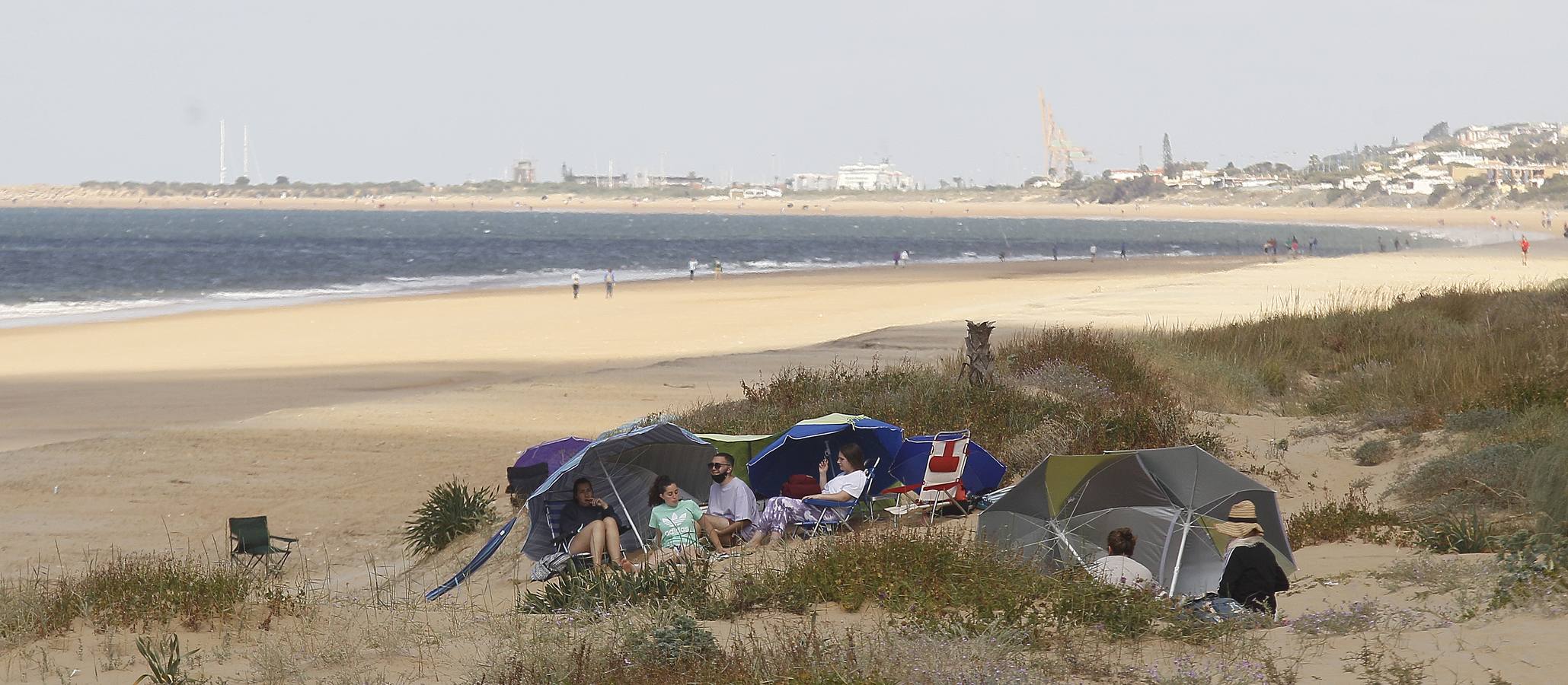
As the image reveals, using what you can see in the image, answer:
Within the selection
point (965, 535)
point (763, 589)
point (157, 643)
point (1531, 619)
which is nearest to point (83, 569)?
point (157, 643)

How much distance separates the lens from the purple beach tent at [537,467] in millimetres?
11133

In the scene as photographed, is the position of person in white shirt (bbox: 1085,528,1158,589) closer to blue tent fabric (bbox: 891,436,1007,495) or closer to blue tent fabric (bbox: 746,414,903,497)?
blue tent fabric (bbox: 891,436,1007,495)

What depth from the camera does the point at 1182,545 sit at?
7.48 metres

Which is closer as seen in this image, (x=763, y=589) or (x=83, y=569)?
(x=763, y=589)

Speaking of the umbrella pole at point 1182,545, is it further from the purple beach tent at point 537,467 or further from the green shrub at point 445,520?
the green shrub at point 445,520

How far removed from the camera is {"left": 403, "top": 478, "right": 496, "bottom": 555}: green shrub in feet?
35.0

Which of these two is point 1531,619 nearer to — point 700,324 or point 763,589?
point 763,589

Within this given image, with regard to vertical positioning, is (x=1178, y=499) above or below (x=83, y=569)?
above

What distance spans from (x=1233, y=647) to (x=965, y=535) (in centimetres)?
302

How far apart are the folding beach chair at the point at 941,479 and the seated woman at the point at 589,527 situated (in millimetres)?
1977

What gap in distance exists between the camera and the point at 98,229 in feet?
419

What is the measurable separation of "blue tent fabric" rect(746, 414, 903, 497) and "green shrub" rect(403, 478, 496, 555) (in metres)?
2.24

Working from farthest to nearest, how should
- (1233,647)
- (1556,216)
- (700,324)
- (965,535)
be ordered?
(1556,216)
(700,324)
(965,535)
(1233,647)

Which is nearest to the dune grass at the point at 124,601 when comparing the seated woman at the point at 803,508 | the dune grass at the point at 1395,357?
the seated woman at the point at 803,508
